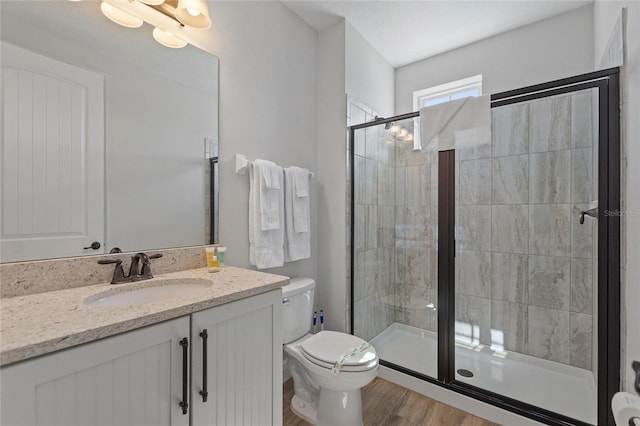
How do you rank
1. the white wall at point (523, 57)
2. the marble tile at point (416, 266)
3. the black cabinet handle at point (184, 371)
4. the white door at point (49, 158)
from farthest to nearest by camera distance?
the marble tile at point (416, 266)
the white wall at point (523, 57)
the white door at point (49, 158)
the black cabinet handle at point (184, 371)

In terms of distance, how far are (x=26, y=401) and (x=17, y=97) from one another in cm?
97

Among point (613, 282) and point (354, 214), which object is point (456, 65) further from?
point (613, 282)

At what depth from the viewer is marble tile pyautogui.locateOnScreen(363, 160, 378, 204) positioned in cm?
237

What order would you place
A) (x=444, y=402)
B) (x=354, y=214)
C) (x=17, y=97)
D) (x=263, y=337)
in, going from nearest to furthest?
1. (x=17, y=97)
2. (x=263, y=337)
3. (x=444, y=402)
4. (x=354, y=214)

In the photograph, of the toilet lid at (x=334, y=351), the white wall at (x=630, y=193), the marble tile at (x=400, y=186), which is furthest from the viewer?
the marble tile at (x=400, y=186)

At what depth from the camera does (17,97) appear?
100 centimetres

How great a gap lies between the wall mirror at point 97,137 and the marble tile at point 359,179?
1088 millimetres

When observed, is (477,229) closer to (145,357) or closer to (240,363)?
(240,363)

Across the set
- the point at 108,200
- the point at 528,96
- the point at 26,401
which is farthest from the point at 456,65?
the point at 26,401

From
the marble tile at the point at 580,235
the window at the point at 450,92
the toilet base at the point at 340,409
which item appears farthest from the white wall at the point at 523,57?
the toilet base at the point at 340,409

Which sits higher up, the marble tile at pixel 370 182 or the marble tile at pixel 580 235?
the marble tile at pixel 370 182

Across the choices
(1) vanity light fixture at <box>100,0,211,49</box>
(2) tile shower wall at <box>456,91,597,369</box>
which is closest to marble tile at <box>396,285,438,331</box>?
(2) tile shower wall at <box>456,91,597,369</box>

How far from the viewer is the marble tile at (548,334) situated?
2.07 m

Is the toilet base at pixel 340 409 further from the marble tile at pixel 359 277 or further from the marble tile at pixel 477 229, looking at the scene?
the marble tile at pixel 477 229
